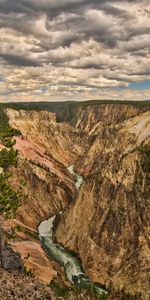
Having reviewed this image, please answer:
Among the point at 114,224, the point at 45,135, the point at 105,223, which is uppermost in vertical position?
the point at 45,135

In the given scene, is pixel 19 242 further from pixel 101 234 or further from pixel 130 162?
pixel 130 162

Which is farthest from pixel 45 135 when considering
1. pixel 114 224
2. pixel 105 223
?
pixel 114 224

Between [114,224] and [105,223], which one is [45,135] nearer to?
[105,223]

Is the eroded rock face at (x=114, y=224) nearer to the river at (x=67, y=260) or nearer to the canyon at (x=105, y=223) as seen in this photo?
the canyon at (x=105, y=223)

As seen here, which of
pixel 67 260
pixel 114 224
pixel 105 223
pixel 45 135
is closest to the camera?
pixel 114 224

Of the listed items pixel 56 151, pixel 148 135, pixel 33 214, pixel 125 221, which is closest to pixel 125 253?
pixel 125 221

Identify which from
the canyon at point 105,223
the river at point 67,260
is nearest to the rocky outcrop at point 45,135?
the canyon at point 105,223

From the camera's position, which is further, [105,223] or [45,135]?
[45,135]

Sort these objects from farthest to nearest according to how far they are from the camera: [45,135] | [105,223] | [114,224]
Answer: [45,135]
[105,223]
[114,224]
